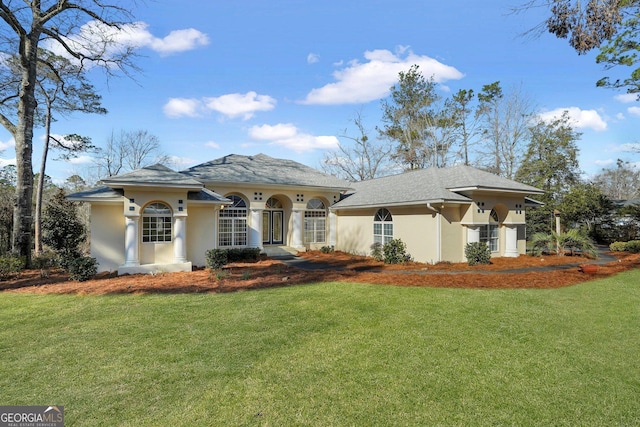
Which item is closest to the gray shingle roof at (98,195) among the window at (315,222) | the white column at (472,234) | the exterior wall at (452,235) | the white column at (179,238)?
the white column at (179,238)

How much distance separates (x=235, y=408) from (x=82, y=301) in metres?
6.61

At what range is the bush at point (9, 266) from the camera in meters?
10.4

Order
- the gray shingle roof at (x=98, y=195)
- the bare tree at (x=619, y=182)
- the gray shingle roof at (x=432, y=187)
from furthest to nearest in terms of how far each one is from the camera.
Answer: the bare tree at (x=619, y=182), the gray shingle roof at (x=432, y=187), the gray shingle roof at (x=98, y=195)

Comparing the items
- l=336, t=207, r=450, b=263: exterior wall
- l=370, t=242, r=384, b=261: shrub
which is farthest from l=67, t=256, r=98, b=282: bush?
l=336, t=207, r=450, b=263: exterior wall

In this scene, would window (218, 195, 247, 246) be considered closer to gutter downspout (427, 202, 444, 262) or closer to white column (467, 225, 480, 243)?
gutter downspout (427, 202, 444, 262)

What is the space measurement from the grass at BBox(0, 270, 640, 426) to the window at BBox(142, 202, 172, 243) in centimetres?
450

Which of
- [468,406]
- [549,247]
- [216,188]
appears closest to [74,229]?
[216,188]

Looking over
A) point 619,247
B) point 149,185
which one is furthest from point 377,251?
point 619,247

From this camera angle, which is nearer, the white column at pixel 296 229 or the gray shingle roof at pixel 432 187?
the gray shingle roof at pixel 432 187

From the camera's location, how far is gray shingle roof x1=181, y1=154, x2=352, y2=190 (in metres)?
16.5

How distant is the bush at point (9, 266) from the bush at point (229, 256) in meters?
6.28

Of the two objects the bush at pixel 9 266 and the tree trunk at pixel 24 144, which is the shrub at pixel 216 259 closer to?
the bush at pixel 9 266

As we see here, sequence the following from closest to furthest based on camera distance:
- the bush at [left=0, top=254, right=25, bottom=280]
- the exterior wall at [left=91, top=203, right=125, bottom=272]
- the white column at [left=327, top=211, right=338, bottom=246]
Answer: the bush at [left=0, top=254, right=25, bottom=280] < the exterior wall at [left=91, top=203, right=125, bottom=272] < the white column at [left=327, top=211, right=338, bottom=246]

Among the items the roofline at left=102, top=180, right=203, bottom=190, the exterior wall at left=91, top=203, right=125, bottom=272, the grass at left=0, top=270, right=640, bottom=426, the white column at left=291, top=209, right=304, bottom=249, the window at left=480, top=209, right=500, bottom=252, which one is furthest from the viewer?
the white column at left=291, top=209, right=304, bottom=249
